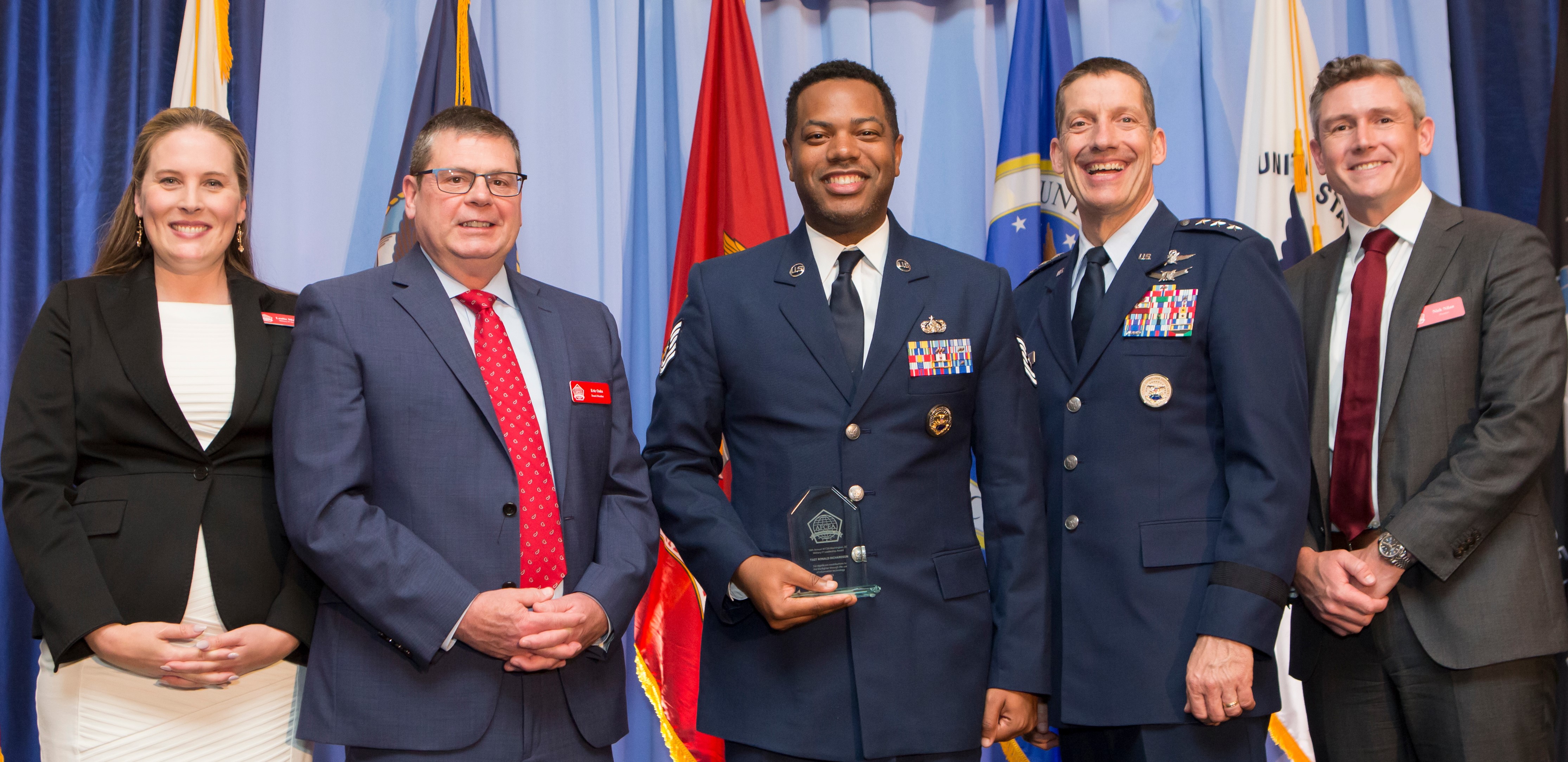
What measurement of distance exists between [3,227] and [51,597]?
2054mm

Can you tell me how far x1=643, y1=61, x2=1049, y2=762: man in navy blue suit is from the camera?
6.40 ft

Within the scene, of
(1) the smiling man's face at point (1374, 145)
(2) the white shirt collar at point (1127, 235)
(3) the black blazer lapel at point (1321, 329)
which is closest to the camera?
(2) the white shirt collar at point (1127, 235)

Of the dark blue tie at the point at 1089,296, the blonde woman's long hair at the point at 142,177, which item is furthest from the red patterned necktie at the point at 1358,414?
the blonde woman's long hair at the point at 142,177

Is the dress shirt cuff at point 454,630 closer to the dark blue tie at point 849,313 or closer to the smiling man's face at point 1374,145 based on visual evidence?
the dark blue tie at point 849,313

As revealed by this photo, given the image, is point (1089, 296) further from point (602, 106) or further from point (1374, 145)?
point (602, 106)

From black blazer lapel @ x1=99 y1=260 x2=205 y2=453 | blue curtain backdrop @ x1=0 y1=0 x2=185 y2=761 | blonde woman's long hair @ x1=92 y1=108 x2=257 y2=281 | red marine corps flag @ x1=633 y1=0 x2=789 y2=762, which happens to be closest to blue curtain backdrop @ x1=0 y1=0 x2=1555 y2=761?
blue curtain backdrop @ x1=0 y1=0 x2=185 y2=761

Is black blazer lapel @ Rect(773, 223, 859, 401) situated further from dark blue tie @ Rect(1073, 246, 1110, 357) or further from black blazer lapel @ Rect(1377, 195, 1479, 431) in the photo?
black blazer lapel @ Rect(1377, 195, 1479, 431)

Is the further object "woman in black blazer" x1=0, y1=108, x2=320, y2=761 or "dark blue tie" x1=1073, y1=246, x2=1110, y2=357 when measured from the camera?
"dark blue tie" x1=1073, y1=246, x2=1110, y2=357

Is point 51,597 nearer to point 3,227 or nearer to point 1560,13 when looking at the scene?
point 3,227

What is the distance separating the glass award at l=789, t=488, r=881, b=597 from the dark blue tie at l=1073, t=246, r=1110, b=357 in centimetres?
65

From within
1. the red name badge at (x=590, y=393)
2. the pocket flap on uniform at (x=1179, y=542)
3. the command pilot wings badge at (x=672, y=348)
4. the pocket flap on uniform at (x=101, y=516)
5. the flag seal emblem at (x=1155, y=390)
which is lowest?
the pocket flap on uniform at (x=1179, y=542)

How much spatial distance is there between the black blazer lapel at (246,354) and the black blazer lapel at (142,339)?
0.03 m

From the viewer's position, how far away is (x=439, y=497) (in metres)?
1.96

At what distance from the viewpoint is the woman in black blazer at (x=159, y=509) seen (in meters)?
1.99
